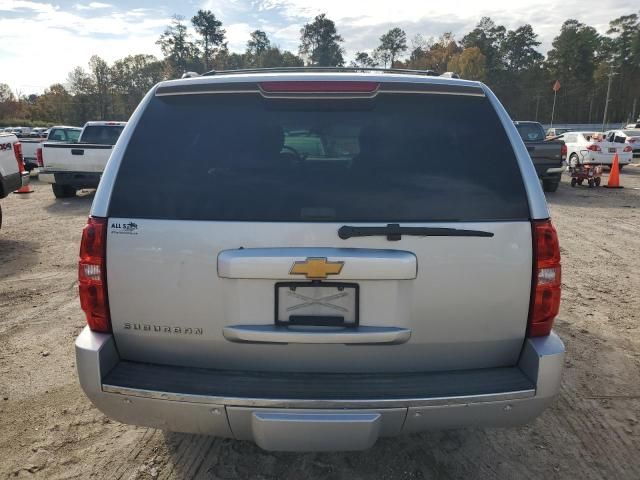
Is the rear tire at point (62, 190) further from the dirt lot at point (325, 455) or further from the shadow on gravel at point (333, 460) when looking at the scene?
the shadow on gravel at point (333, 460)

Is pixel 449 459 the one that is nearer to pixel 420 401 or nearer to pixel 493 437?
pixel 493 437

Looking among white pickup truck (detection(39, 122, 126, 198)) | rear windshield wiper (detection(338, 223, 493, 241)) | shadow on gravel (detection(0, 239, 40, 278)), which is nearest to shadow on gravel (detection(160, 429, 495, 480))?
rear windshield wiper (detection(338, 223, 493, 241))

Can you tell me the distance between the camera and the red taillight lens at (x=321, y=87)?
7.25ft

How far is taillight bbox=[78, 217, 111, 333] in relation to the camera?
2.14 meters

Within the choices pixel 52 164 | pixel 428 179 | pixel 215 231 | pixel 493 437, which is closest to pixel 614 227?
pixel 493 437

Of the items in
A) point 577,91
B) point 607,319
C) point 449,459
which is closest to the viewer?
point 449,459

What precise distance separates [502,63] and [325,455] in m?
110

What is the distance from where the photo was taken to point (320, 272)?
2029mm

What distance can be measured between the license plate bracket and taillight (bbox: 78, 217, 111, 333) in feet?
2.68

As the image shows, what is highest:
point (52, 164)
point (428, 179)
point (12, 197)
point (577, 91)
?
point (577, 91)

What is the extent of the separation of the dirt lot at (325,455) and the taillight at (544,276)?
1.05 metres

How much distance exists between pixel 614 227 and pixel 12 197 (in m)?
16.4

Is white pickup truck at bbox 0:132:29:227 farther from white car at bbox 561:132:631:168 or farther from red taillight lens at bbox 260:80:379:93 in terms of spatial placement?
white car at bbox 561:132:631:168

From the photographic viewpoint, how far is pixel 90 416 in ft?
10.4
